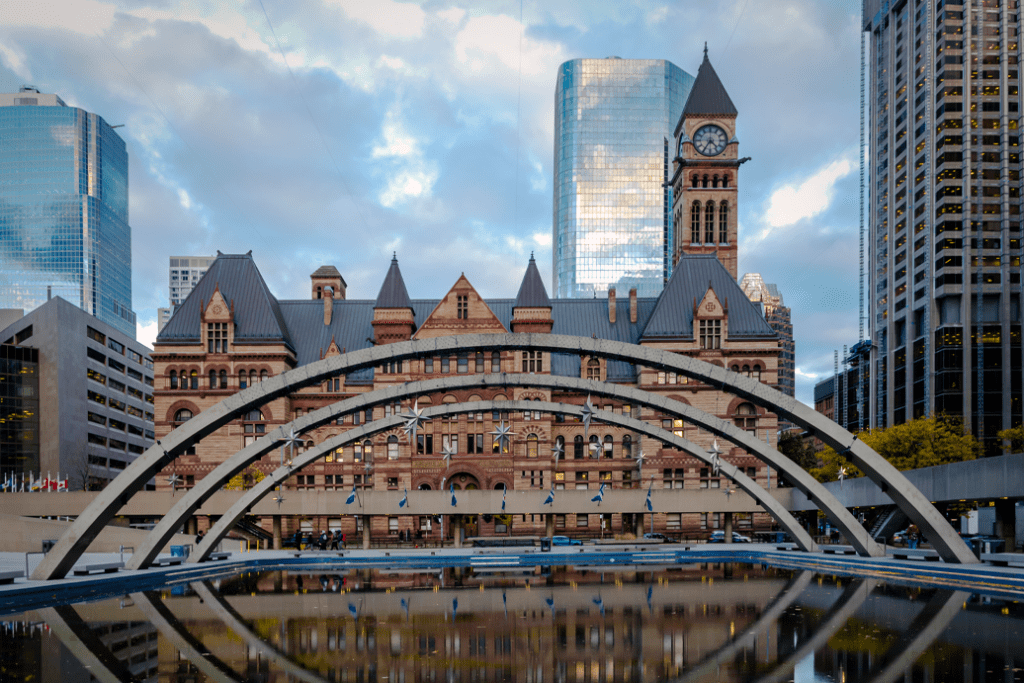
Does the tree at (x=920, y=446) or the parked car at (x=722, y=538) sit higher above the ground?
the tree at (x=920, y=446)

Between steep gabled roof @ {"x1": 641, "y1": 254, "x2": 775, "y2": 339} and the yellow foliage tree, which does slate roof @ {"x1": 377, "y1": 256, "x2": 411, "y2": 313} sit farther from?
steep gabled roof @ {"x1": 641, "y1": 254, "x2": 775, "y2": 339}

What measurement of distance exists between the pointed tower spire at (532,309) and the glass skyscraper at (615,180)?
89600mm

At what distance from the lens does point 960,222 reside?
329 feet

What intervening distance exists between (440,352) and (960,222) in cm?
8937

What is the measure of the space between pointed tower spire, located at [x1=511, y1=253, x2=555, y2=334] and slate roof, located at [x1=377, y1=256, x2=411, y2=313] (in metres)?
9.73

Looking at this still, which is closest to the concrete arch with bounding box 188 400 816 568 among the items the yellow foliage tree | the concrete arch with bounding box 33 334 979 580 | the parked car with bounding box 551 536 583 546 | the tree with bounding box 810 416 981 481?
the concrete arch with bounding box 33 334 979 580

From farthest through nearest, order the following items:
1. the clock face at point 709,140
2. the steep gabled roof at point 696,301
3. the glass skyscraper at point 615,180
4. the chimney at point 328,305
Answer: the glass skyscraper at point 615,180, the clock face at point 709,140, the chimney at point 328,305, the steep gabled roof at point 696,301

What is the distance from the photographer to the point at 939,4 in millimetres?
103250

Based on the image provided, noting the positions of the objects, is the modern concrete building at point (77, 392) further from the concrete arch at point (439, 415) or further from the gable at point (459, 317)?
the concrete arch at point (439, 415)

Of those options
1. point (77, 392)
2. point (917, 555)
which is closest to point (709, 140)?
point (917, 555)

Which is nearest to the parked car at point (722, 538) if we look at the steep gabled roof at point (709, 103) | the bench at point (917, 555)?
the bench at point (917, 555)

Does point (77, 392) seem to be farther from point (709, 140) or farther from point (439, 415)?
point (709, 140)

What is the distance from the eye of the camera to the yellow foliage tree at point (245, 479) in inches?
2810

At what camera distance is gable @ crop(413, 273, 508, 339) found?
74.9 meters
